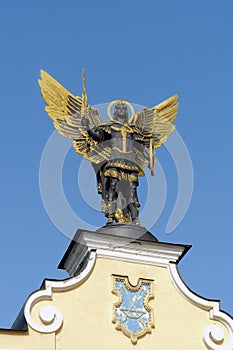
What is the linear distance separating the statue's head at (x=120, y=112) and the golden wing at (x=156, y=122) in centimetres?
22

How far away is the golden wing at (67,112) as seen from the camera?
784 inches

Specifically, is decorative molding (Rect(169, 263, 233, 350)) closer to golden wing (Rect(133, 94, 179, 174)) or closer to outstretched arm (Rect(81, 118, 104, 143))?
golden wing (Rect(133, 94, 179, 174))

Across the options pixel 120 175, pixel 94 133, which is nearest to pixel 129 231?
pixel 120 175

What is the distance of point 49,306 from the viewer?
57.7 feet

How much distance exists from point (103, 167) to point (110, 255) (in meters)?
2.18

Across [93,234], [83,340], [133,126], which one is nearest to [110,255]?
[93,234]

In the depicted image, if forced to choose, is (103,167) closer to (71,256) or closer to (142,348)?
(71,256)

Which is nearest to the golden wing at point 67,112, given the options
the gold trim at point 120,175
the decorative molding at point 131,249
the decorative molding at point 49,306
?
the gold trim at point 120,175

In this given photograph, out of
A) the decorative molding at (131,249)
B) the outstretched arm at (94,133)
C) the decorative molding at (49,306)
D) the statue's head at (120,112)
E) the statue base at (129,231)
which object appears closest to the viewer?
the decorative molding at (49,306)

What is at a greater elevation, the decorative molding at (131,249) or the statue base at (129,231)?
the statue base at (129,231)

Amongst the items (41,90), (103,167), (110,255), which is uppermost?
(41,90)

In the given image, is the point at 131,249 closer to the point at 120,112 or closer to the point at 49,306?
the point at 49,306

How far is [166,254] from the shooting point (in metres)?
18.5

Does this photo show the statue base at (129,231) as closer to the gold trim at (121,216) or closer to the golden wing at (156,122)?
the gold trim at (121,216)
